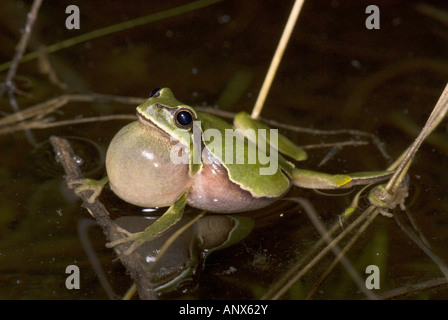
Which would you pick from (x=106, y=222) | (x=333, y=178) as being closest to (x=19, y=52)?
(x=106, y=222)

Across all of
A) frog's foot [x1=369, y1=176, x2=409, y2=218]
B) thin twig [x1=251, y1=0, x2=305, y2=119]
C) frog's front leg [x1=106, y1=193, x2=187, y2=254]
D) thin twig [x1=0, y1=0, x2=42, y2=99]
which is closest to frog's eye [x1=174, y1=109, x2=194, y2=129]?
frog's front leg [x1=106, y1=193, x2=187, y2=254]

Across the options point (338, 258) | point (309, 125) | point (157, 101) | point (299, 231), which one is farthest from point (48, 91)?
point (338, 258)

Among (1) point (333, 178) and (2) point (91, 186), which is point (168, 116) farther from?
(1) point (333, 178)

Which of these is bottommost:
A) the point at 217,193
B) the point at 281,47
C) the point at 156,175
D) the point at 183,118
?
the point at 217,193

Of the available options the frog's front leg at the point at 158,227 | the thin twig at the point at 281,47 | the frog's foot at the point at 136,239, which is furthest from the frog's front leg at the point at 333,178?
the frog's foot at the point at 136,239

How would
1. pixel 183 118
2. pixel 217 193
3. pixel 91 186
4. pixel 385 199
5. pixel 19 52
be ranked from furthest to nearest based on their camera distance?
1. pixel 19 52
2. pixel 385 199
3. pixel 91 186
4. pixel 217 193
5. pixel 183 118

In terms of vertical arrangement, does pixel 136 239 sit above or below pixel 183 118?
below

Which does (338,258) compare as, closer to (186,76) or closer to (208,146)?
(208,146)

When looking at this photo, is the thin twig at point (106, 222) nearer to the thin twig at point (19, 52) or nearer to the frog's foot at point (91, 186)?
the frog's foot at point (91, 186)
